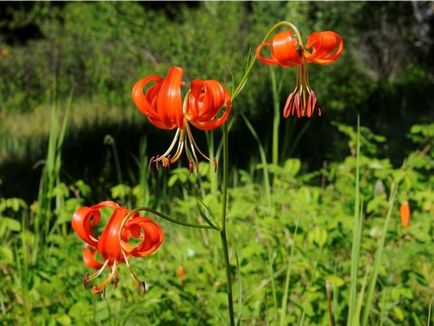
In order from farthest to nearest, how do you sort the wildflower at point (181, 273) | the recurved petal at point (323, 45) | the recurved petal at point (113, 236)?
→ the wildflower at point (181, 273) → the recurved petal at point (323, 45) → the recurved petal at point (113, 236)

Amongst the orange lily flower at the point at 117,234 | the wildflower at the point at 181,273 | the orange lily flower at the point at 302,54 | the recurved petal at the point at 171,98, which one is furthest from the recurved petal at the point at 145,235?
the wildflower at the point at 181,273

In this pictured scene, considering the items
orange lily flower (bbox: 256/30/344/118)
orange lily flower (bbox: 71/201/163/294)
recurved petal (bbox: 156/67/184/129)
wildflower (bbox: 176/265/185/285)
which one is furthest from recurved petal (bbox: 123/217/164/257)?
wildflower (bbox: 176/265/185/285)

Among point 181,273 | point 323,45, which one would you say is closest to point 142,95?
point 323,45

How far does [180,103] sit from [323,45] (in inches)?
10.6

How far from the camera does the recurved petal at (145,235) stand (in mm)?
1110

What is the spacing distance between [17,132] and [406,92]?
5325mm

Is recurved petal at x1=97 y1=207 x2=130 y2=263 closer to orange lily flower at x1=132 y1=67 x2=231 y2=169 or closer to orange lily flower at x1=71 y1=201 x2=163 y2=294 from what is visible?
orange lily flower at x1=71 y1=201 x2=163 y2=294

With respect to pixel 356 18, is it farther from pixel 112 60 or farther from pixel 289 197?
pixel 289 197

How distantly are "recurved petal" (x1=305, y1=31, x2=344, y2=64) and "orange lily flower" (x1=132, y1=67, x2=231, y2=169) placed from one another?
0.57 feet

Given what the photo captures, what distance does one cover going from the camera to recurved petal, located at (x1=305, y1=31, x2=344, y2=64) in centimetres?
118

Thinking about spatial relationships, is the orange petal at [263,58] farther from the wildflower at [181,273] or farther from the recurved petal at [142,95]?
the wildflower at [181,273]

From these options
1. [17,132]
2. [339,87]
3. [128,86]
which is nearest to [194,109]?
[17,132]

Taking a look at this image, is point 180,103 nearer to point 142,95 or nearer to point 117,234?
point 142,95

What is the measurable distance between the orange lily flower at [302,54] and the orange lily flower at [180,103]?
0.33 feet
